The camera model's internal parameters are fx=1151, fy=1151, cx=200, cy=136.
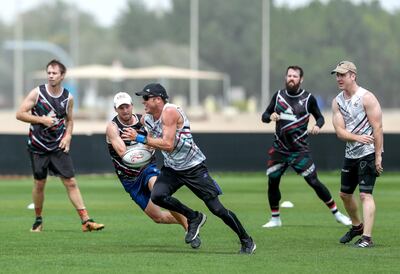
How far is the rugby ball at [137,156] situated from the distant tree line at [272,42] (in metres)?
86.4

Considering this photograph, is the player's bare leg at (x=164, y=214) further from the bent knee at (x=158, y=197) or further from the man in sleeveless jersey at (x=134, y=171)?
the bent knee at (x=158, y=197)

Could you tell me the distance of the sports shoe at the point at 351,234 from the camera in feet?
45.9

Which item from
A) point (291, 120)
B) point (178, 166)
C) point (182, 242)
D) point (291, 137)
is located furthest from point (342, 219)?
point (178, 166)

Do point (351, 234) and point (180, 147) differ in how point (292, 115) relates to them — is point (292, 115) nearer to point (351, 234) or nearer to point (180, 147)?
point (351, 234)

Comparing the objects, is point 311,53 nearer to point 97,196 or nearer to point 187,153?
point 97,196

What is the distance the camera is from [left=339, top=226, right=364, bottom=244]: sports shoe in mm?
13977

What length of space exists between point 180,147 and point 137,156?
110 centimetres

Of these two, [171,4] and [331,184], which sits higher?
[171,4]

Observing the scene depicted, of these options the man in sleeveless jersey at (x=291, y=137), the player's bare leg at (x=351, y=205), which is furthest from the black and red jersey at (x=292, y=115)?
the player's bare leg at (x=351, y=205)

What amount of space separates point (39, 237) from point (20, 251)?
170 cm

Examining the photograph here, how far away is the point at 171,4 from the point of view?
384 ft

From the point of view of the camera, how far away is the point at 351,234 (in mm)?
14070

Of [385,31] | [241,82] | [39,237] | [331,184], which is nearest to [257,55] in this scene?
[241,82]

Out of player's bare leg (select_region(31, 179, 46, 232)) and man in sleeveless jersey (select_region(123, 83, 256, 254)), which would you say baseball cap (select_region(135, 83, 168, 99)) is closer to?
man in sleeveless jersey (select_region(123, 83, 256, 254))
